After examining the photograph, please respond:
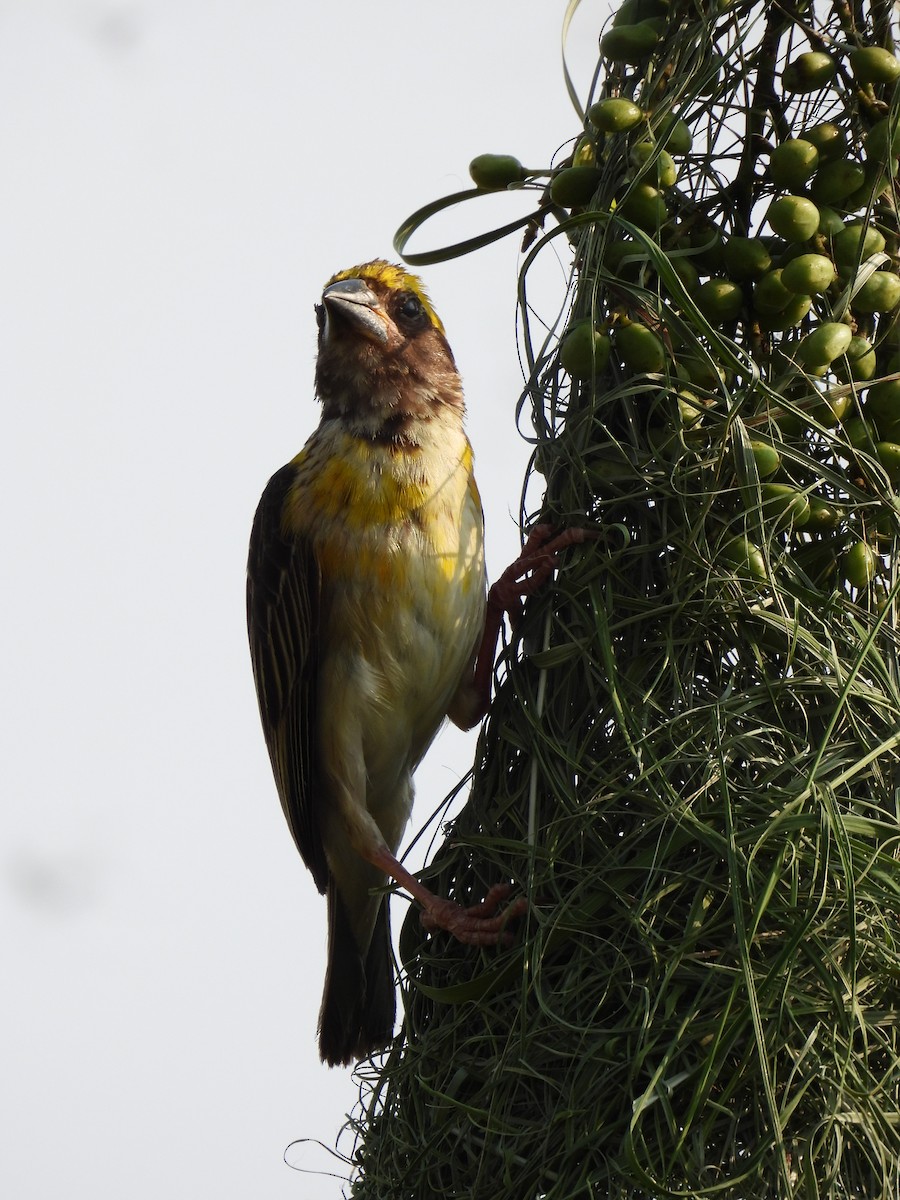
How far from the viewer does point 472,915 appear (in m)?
2.04

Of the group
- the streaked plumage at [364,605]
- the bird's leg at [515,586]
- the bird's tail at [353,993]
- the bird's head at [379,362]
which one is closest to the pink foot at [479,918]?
the bird's leg at [515,586]

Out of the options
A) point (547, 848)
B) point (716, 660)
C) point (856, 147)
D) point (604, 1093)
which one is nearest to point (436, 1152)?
point (604, 1093)

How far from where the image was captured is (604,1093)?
176 cm

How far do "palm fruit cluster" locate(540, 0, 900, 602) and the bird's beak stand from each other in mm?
766

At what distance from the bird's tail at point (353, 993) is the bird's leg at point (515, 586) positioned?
488 mm

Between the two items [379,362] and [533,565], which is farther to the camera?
[379,362]

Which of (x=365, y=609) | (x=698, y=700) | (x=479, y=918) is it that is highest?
(x=365, y=609)

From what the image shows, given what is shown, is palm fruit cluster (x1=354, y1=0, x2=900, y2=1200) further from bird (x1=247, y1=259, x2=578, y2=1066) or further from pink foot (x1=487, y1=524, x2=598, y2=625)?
bird (x1=247, y1=259, x2=578, y2=1066)

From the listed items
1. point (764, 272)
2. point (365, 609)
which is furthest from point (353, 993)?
point (764, 272)

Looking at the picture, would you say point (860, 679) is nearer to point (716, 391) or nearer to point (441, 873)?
point (716, 391)

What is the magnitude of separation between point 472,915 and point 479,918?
1 cm

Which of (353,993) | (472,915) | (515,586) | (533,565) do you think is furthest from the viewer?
(353,993)

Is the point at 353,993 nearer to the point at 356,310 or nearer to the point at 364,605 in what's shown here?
the point at 364,605

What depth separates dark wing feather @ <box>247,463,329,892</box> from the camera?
276 centimetres
